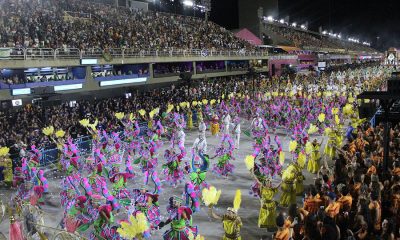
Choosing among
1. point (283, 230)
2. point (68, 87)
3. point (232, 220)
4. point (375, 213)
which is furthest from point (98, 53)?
point (375, 213)

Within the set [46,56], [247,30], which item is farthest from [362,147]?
[247,30]

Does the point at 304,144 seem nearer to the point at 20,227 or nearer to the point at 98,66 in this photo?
the point at 20,227

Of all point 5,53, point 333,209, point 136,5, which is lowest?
point 333,209

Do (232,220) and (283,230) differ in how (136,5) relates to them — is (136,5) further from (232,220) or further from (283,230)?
(283,230)

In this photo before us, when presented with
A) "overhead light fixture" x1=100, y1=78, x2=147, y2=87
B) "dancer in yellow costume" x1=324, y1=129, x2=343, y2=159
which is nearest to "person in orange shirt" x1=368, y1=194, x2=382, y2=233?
"dancer in yellow costume" x1=324, y1=129, x2=343, y2=159

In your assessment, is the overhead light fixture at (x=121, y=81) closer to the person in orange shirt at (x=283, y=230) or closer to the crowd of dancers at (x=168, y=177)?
the crowd of dancers at (x=168, y=177)

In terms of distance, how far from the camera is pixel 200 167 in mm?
10984

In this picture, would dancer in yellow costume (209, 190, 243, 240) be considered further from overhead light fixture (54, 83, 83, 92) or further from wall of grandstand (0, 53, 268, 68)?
overhead light fixture (54, 83, 83, 92)

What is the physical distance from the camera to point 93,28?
26.0 metres

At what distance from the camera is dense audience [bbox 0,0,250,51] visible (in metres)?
20.5

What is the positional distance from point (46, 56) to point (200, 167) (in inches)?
497

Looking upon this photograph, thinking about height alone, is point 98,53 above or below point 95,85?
above

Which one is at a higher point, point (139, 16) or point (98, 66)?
point (139, 16)

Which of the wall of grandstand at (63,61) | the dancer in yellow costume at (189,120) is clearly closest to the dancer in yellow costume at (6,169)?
the wall of grandstand at (63,61)
